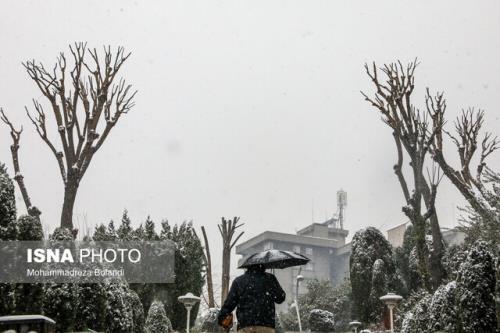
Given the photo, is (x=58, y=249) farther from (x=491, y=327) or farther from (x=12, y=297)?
(x=491, y=327)

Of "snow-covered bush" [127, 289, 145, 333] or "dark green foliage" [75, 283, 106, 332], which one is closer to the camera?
"dark green foliage" [75, 283, 106, 332]

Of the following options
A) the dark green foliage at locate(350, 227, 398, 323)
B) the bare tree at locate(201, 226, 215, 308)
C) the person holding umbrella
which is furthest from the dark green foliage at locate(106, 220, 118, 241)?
the person holding umbrella

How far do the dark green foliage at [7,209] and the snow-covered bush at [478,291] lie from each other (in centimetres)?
930

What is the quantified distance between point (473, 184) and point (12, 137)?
54.9 feet

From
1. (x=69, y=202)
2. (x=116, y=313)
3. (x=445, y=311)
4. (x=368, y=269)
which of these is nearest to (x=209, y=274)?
(x=368, y=269)

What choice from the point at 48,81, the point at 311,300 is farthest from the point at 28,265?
the point at 311,300

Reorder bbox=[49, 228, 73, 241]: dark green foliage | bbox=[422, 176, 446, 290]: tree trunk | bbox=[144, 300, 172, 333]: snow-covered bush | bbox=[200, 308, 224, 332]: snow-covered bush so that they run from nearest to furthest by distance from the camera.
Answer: bbox=[49, 228, 73, 241]: dark green foliage, bbox=[144, 300, 172, 333]: snow-covered bush, bbox=[422, 176, 446, 290]: tree trunk, bbox=[200, 308, 224, 332]: snow-covered bush

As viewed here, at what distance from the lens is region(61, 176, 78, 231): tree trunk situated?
18.7 meters

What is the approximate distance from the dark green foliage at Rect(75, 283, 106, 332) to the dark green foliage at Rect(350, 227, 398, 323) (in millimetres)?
12595

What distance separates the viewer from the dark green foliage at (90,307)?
13594 mm

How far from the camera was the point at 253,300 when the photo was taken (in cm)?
665

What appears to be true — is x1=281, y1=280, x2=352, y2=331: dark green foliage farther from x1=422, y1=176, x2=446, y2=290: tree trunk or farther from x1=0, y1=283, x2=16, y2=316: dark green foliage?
x1=0, y1=283, x2=16, y2=316: dark green foliage

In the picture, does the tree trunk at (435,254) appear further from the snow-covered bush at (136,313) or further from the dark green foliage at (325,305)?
the dark green foliage at (325,305)

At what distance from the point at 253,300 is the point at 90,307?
26.6 feet
